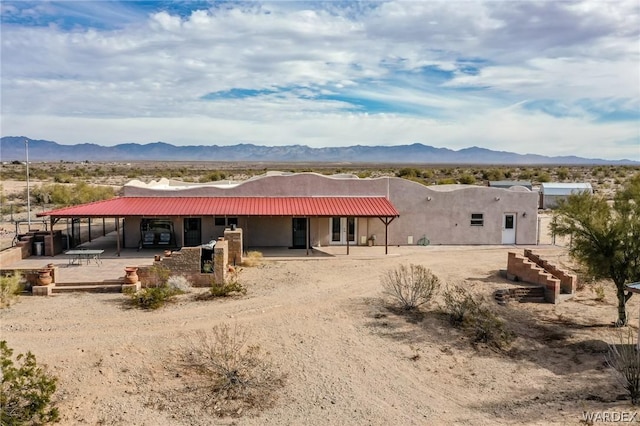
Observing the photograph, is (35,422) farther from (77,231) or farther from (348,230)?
(77,231)

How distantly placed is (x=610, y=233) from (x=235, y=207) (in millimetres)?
16078

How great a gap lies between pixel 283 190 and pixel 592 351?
55.4 feet

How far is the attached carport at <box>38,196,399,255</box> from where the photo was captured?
24.6 meters

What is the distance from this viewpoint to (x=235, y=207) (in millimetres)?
25750

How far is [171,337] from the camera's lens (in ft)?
46.0

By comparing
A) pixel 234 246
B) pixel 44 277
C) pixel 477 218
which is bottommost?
pixel 44 277

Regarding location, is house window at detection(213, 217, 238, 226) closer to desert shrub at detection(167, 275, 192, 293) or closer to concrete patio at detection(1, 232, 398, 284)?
concrete patio at detection(1, 232, 398, 284)

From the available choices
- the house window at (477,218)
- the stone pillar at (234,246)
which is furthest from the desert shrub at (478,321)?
the house window at (477,218)

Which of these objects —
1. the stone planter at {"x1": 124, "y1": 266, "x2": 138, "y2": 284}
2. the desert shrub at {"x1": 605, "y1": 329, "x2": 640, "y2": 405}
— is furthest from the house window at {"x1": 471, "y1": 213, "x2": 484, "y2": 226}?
the stone planter at {"x1": 124, "y1": 266, "x2": 138, "y2": 284}

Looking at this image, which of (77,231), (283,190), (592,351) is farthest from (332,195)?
(592,351)

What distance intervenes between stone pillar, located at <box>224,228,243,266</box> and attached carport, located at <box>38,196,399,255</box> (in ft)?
7.92

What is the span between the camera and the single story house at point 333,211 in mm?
26359

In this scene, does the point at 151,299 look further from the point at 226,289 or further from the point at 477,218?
the point at 477,218

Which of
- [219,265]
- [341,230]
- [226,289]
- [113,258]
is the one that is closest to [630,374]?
[226,289]
